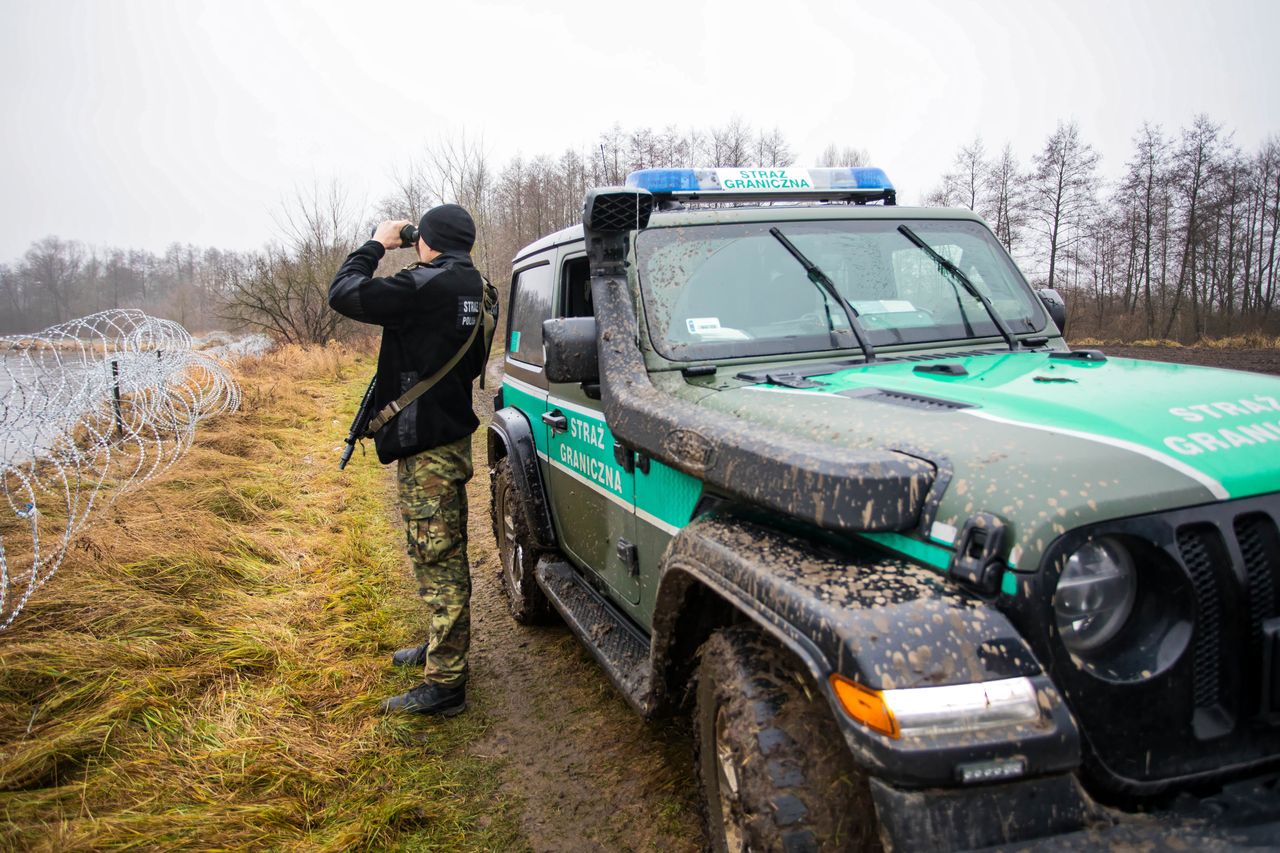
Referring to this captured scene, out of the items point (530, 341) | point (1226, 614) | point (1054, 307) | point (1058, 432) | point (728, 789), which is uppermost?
point (1054, 307)

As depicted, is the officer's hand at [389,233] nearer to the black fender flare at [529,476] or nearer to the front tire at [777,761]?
the black fender flare at [529,476]

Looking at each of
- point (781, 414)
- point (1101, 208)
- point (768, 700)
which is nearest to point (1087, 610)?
point (768, 700)

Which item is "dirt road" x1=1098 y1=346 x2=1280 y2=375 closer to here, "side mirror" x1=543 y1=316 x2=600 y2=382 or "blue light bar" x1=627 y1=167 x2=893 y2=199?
"blue light bar" x1=627 y1=167 x2=893 y2=199

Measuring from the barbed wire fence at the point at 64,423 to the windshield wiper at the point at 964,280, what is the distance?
3837 millimetres

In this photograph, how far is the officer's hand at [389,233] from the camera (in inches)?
144

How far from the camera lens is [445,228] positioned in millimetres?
3539

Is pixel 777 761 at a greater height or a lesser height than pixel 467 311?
lesser

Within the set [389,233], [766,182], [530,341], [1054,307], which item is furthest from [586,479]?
[1054,307]

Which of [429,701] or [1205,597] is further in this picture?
[429,701]

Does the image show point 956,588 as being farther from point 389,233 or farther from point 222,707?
point 222,707

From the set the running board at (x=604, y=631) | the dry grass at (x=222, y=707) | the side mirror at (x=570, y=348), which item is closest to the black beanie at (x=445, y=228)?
the side mirror at (x=570, y=348)

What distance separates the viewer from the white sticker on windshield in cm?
294

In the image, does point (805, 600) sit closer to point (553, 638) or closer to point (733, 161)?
point (553, 638)

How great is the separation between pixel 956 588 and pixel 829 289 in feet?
5.34
